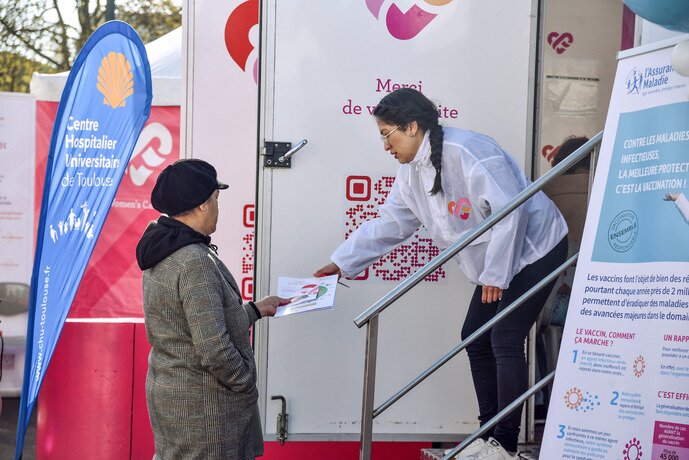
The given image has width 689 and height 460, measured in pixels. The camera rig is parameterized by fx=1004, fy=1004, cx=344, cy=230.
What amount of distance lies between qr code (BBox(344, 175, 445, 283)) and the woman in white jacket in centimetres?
42

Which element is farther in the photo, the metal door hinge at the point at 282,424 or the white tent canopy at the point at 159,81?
the white tent canopy at the point at 159,81

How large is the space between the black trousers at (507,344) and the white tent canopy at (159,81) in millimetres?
4298

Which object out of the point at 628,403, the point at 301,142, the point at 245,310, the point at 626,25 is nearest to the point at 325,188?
the point at 301,142

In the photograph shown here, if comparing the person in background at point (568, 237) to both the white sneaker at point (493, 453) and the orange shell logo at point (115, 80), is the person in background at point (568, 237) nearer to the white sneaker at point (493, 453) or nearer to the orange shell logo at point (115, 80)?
the white sneaker at point (493, 453)

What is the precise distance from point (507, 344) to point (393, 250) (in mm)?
889

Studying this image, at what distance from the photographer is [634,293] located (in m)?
3.06

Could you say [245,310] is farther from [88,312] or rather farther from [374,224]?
[88,312]

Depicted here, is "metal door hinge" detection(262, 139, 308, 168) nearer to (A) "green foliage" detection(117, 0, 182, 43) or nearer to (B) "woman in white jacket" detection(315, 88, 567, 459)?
(B) "woman in white jacket" detection(315, 88, 567, 459)

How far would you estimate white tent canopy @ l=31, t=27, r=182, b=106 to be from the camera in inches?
304

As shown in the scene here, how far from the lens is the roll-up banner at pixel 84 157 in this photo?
17.4 ft

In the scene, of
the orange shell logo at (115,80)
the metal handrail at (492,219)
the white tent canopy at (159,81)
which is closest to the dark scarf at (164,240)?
the metal handrail at (492,219)

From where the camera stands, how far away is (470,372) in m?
4.57

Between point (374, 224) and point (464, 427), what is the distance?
3.39 ft

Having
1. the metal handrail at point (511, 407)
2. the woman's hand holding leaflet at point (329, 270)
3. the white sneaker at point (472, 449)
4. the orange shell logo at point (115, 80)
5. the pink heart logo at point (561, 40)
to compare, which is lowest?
the white sneaker at point (472, 449)
